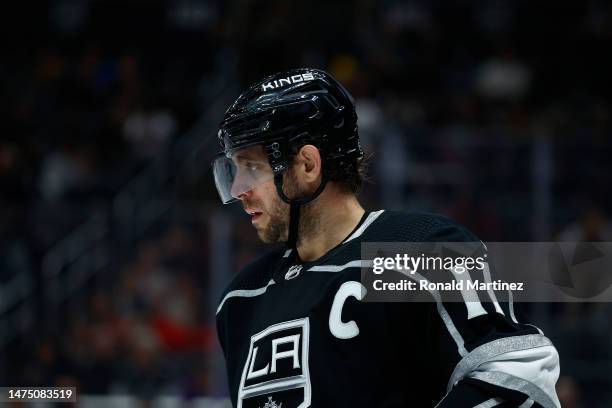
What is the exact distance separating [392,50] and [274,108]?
659 cm

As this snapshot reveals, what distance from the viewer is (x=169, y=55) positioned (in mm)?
9617

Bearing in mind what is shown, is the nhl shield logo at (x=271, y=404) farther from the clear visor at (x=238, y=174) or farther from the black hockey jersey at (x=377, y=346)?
the clear visor at (x=238, y=174)

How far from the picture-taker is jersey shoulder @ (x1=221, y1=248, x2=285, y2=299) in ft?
8.20

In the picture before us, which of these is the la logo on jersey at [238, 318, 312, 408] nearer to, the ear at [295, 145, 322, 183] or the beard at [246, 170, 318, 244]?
the beard at [246, 170, 318, 244]

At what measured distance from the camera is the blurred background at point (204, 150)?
18.8 ft

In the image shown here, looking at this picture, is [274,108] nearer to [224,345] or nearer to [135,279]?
[224,345]

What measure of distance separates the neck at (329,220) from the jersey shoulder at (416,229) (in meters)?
0.08

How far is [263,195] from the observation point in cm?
235

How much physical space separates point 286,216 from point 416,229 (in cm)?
32

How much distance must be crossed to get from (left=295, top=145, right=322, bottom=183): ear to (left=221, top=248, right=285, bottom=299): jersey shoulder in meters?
0.27

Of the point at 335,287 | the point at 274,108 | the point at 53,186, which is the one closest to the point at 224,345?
the point at 335,287

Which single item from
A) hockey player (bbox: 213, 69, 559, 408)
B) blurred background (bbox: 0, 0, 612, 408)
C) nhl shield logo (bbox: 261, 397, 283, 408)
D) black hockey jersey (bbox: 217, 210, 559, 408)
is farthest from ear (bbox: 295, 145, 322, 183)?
blurred background (bbox: 0, 0, 612, 408)

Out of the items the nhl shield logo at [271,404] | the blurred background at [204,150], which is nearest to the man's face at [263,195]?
the nhl shield logo at [271,404]

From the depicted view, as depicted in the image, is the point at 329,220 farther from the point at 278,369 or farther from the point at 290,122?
the point at 278,369
